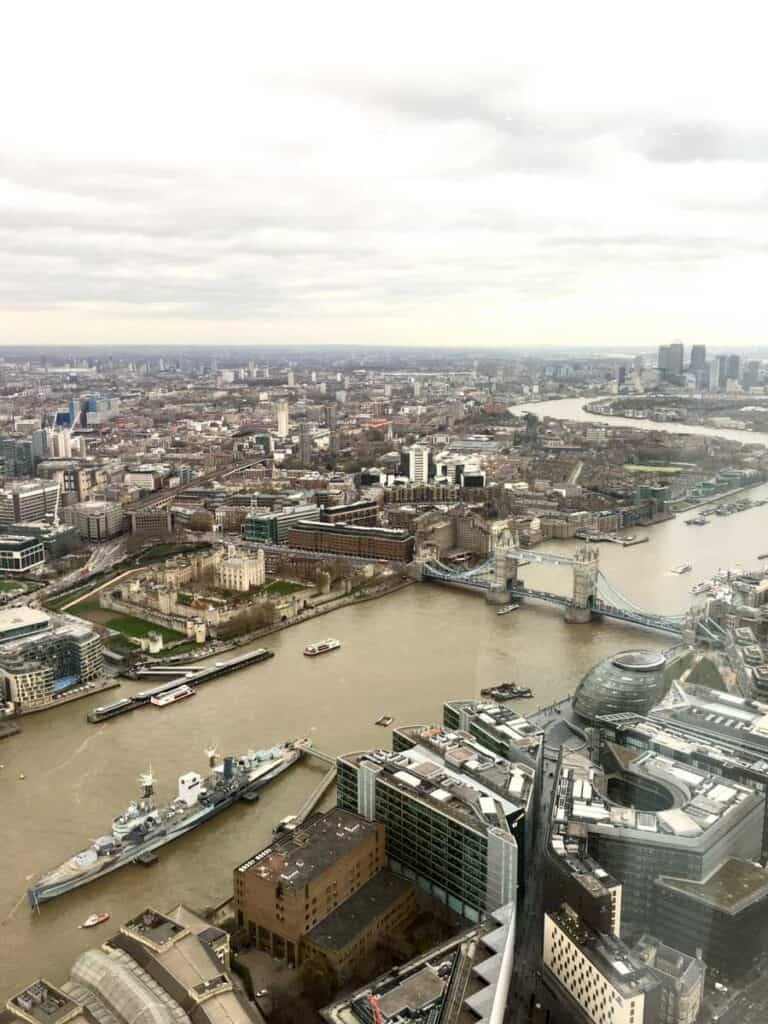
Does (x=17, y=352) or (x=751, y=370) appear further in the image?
(x=17, y=352)

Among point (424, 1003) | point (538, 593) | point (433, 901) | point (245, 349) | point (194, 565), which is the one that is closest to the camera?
point (424, 1003)

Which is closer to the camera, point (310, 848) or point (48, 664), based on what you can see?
point (310, 848)

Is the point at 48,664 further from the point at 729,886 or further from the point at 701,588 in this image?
the point at 729,886

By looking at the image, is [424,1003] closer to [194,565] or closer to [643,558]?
[643,558]

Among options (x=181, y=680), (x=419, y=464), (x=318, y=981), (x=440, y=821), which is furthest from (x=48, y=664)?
(x=419, y=464)

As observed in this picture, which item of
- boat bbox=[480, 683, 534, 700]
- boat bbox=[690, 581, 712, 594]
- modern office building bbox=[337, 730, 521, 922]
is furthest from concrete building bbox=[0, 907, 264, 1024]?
boat bbox=[690, 581, 712, 594]

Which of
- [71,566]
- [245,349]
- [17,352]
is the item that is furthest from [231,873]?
[245,349]

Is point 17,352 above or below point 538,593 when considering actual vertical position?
above
